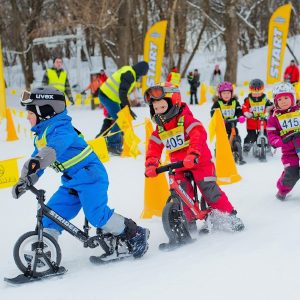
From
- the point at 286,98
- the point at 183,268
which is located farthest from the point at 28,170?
the point at 286,98

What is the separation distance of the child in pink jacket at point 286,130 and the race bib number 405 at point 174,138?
1529mm

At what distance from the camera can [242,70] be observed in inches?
1216

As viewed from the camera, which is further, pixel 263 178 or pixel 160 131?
pixel 263 178

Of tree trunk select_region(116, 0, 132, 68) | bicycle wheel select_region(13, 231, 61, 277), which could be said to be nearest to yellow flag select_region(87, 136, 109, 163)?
bicycle wheel select_region(13, 231, 61, 277)

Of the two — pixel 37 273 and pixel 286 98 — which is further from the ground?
pixel 286 98

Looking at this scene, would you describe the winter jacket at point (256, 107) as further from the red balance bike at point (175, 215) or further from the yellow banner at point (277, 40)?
the yellow banner at point (277, 40)

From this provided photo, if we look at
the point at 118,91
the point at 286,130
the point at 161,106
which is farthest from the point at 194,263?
the point at 118,91

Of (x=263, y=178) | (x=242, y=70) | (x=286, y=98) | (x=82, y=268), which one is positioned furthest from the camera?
(x=242, y=70)

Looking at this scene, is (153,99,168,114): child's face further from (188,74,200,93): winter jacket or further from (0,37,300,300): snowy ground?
(188,74,200,93): winter jacket

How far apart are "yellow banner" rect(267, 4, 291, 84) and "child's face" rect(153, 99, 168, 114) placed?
17282 millimetres

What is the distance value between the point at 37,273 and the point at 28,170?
0.88 m

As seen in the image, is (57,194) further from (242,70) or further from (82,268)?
(242,70)

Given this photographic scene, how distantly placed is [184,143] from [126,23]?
15237 mm

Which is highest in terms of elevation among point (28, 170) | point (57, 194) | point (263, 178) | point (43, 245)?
point (28, 170)
